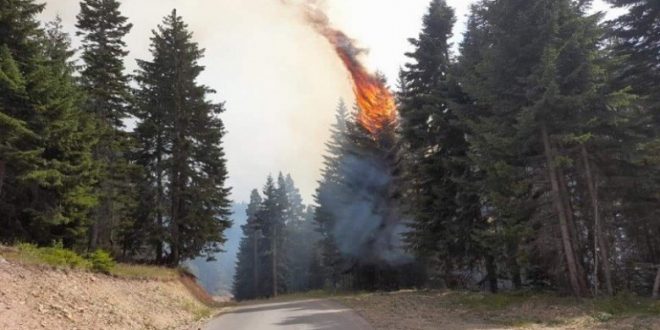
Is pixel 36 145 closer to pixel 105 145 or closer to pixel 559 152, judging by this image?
pixel 105 145

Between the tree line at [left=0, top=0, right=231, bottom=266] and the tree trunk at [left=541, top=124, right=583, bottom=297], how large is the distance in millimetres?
18622

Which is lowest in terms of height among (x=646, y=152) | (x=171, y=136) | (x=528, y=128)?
(x=646, y=152)

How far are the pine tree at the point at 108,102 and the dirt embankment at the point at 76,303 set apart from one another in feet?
27.2

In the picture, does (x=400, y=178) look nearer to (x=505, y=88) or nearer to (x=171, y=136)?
(x=505, y=88)

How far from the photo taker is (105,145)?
982 inches

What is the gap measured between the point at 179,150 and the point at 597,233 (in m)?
24.6

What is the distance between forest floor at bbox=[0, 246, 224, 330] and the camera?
10.4 m

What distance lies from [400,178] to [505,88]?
14091 mm

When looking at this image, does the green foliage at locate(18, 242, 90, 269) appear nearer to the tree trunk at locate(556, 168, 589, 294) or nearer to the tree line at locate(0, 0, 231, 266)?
the tree line at locate(0, 0, 231, 266)

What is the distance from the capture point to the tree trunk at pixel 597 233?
15.5 meters

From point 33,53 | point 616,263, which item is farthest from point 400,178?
point 33,53

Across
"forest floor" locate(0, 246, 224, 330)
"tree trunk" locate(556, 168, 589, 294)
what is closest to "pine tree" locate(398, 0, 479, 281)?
"tree trunk" locate(556, 168, 589, 294)

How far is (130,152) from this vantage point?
3088 centimetres

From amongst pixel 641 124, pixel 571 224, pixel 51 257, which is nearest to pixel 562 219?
pixel 571 224
